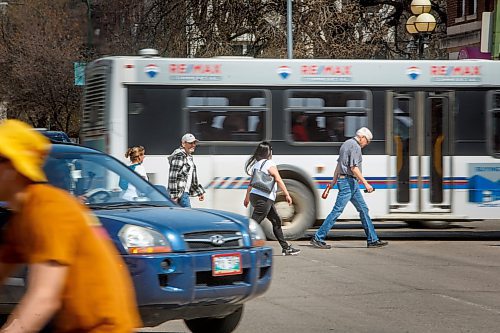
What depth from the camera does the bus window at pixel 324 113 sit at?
18.1 metres

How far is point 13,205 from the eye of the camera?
377 centimetres

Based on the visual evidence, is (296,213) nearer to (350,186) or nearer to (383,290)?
(350,186)

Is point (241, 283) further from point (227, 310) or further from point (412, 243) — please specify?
point (412, 243)

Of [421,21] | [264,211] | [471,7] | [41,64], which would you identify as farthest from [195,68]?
[41,64]

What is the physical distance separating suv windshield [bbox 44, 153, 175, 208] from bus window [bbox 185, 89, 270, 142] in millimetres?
8612

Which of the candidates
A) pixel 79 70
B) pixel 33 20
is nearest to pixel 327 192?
pixel 79 70

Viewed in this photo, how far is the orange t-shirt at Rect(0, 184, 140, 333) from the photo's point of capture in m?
3.64

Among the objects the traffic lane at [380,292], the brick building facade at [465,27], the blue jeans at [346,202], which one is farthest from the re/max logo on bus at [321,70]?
the brick building facade at [465,27]

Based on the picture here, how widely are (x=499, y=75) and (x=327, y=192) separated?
12.8ft

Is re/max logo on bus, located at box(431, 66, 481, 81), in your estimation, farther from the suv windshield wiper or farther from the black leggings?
the suv windshield wiper

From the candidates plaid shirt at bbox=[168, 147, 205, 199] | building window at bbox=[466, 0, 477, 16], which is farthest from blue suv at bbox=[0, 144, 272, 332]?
building window at bbox=[466, 0, 477, 16]

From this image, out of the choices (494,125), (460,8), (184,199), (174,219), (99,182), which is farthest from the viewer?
(460,8)

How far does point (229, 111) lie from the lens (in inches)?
711

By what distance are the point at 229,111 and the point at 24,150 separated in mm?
14338
